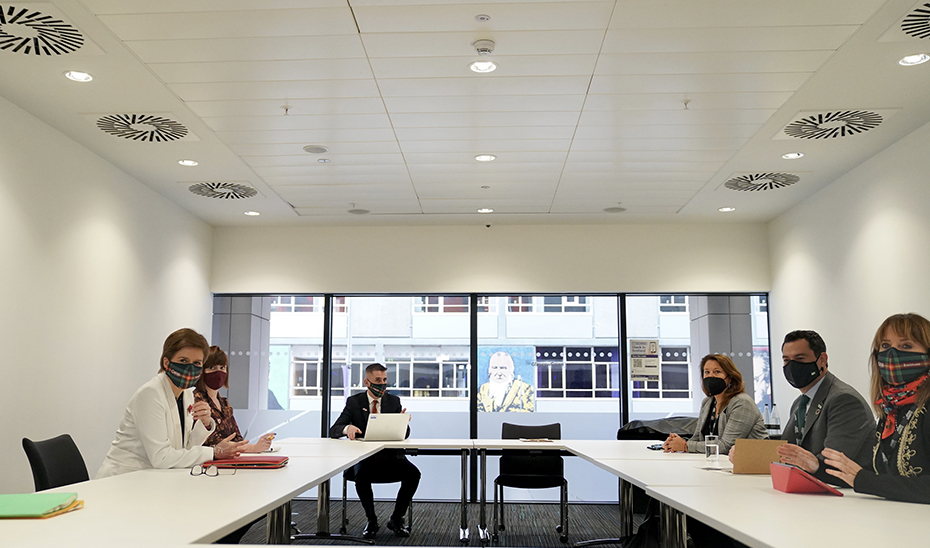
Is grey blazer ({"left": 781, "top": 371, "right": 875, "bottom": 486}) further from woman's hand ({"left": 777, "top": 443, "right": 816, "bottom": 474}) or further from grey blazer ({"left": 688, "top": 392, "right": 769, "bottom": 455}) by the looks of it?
grey blazer ({"left": 688, "top": 392, "right": 769, "bottom": 455})

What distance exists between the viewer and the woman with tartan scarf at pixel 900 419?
2.36 metres

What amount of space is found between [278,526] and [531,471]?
345 centimetres

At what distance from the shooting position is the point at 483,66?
3885 mm

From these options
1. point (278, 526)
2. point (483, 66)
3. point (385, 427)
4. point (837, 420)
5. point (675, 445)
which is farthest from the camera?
point (385, 427)

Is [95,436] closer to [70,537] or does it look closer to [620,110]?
[70,537]

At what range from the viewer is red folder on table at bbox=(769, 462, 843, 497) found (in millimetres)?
2605

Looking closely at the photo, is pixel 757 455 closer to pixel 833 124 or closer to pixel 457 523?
pixel 833 124

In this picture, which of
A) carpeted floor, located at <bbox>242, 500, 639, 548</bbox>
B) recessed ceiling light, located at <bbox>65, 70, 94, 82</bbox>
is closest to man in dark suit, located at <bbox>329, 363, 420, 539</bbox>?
carpeted floor, located at <bbox>242, 500, 639, 548</bbox>

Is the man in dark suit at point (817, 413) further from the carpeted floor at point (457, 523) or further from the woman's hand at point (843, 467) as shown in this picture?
the carpeted floor at point (457, 523)

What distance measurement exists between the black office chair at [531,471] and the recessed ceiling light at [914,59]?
3710 mm

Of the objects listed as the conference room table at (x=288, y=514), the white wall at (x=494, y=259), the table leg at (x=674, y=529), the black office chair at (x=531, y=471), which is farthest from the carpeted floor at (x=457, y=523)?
the table leg at (x=674, y=529)

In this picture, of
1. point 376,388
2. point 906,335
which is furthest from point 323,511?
point 906,335

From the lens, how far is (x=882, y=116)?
458 cm

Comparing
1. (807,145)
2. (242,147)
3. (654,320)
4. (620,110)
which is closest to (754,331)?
(654,320)
